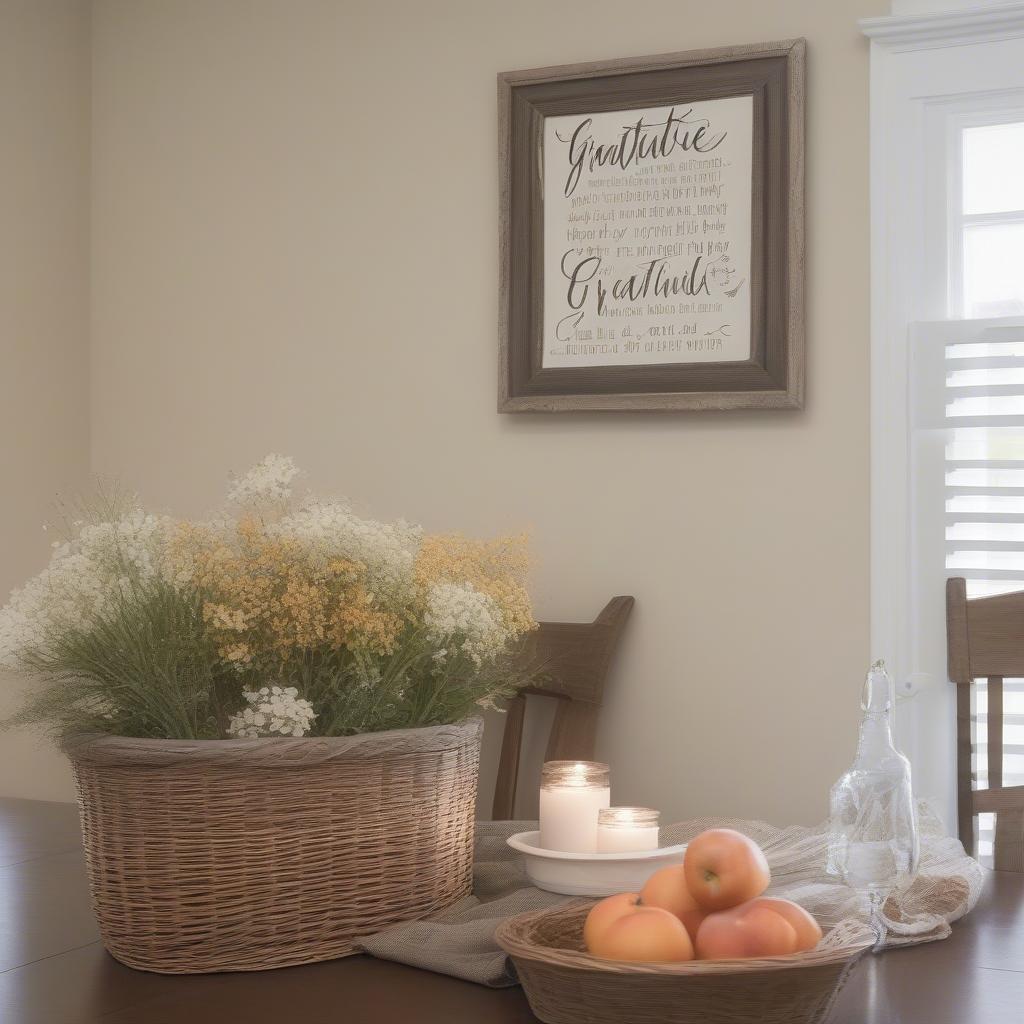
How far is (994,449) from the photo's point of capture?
230cm

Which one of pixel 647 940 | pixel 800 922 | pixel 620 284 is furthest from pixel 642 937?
pixel 620 284

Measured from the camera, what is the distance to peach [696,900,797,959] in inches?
33.6

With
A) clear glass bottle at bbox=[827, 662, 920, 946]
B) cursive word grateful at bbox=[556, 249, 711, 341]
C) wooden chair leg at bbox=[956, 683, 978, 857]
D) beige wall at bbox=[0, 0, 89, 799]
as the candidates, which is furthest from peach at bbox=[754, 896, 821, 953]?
beige wall at bbox=[0, 0, 89, 799]

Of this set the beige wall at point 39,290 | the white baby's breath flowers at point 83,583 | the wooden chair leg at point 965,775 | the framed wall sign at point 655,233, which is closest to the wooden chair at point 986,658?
the wooden chair leg at point 965,775

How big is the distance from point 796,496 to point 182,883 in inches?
64.6

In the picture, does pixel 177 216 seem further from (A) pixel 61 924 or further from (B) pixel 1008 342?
(A) pixel 61 924

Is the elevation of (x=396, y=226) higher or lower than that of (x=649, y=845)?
higher

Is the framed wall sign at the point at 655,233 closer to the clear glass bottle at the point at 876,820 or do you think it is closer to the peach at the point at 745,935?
the clear glass bottle at the point at 876,820

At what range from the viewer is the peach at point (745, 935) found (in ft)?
2.80

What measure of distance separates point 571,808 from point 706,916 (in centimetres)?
34

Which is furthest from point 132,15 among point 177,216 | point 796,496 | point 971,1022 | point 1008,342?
point 971,1022

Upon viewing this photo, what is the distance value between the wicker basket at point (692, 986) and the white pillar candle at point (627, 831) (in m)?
0.31

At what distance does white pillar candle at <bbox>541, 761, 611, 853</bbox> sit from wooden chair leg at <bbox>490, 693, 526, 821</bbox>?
1.18m

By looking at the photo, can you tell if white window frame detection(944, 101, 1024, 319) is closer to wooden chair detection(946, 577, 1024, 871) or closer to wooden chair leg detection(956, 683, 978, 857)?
wooden chair detection(946, 577, 1024, 871)
